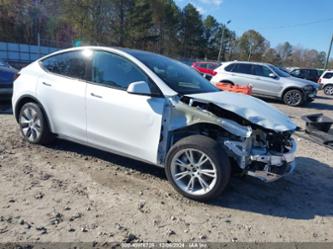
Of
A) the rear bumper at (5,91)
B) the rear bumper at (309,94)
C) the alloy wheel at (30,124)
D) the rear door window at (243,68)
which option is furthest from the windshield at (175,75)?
the rear bumper at (309,94)

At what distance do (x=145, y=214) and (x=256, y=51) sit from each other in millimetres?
92680

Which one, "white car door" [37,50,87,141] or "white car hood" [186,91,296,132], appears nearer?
"white car hood" [186,91,296,132]

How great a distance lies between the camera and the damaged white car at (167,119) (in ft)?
12.6

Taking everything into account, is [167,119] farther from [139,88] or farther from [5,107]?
[5,107]

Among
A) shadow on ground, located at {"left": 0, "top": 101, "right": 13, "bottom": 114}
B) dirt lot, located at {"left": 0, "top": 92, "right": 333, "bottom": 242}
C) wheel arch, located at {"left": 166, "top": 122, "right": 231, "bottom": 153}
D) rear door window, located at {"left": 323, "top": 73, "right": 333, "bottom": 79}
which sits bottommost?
shadow on ground, located at {"left": 0, "top": 101, "right": 13, "bottom": 114}

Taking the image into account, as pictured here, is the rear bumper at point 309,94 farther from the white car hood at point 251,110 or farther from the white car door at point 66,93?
the white car door at point 66,93

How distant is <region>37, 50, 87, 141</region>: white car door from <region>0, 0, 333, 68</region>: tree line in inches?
1161

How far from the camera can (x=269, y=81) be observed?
1423 centimetres

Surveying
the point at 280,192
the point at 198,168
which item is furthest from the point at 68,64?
the point at 280,192

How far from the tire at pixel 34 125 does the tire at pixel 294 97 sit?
1124cm

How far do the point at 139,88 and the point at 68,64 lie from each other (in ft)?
5.25

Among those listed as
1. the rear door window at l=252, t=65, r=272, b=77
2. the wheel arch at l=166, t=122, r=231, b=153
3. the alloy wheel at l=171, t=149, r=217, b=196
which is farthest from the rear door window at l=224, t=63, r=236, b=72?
the alloy wheel at l=171, t=149, r=217, b=196

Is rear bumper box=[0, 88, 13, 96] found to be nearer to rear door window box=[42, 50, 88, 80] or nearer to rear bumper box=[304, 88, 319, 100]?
rear door window box=[42, 50, 88, 80]

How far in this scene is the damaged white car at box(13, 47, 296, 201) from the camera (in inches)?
151
